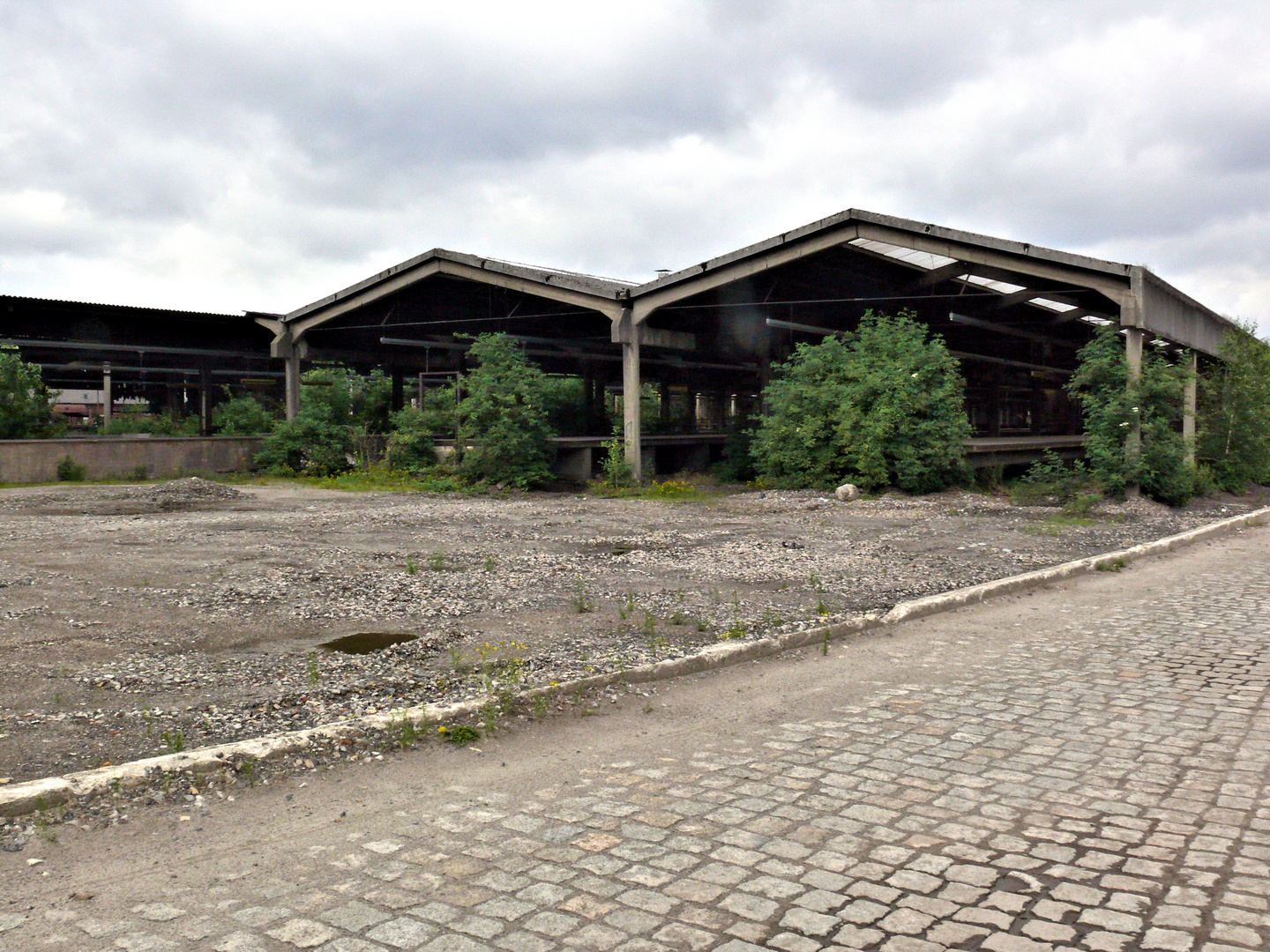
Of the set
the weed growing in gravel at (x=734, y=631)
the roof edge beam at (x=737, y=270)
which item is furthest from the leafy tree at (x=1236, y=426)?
the weed growing in gravel at (x=734, y=631)

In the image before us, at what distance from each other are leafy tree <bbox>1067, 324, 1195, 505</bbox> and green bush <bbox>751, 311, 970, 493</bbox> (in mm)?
2391

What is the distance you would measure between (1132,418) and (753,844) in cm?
1591

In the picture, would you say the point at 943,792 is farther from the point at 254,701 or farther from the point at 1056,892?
the point at 254,701

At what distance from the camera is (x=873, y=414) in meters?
19.0

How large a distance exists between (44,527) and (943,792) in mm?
12883

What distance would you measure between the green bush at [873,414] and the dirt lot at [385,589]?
5.05 ft

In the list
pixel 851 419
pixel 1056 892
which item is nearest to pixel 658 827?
pixel 1056 892

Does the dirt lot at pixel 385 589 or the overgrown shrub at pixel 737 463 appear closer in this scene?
the dirt lot at pixel 385 589

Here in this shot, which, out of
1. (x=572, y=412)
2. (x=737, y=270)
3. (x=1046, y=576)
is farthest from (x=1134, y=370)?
(x=572, y=412)

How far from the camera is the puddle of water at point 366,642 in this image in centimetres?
684

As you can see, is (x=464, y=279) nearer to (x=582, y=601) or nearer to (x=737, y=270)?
(x=737, y=270)

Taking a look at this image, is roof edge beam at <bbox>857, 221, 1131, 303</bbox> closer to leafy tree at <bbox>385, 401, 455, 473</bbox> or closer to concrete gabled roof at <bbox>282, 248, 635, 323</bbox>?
concrete gabled roof at <bbox>282, 248, 635, 323</bbox>

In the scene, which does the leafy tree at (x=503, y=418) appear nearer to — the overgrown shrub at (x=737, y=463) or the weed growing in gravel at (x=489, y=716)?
the overgrown shrub at (x=737, y=463)

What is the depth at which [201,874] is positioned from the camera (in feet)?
11.8
